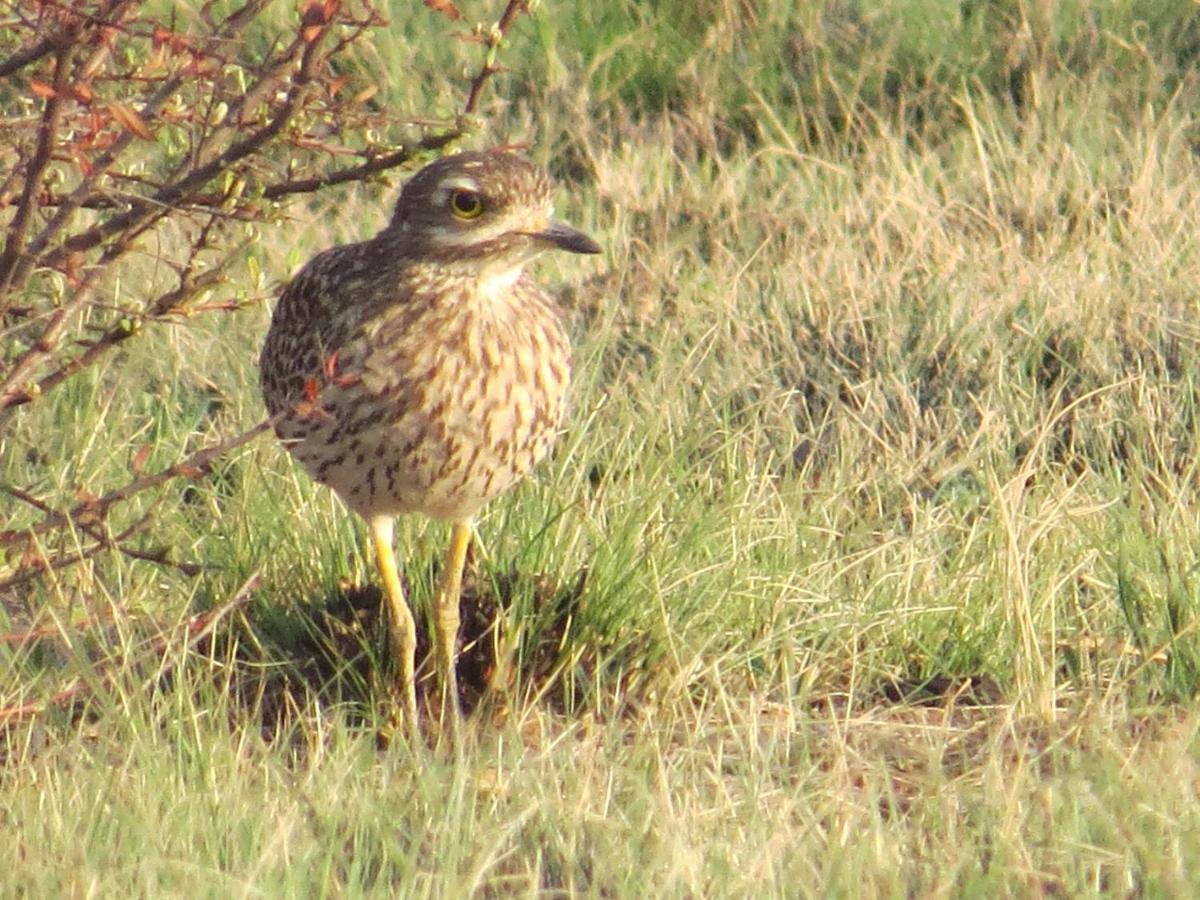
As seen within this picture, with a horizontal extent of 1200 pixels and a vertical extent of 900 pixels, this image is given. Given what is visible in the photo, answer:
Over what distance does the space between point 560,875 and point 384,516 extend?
1.49m

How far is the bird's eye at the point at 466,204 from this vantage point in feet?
16.2

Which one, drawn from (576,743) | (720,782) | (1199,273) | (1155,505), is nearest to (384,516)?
(576,743)

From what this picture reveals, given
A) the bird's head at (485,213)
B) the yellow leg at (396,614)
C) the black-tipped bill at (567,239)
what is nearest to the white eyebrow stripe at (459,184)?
the bird's head at (485,213)

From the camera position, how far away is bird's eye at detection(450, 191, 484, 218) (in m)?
4.94

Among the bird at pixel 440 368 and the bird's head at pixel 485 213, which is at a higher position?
the bird's head at pixel 485 213

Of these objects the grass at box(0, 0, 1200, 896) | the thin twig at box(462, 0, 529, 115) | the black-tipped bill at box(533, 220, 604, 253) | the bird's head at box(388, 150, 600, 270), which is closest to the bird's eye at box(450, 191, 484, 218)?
the bird's head at box(388, 150, 600, 270)

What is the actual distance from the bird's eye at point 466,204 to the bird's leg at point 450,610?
68 cm

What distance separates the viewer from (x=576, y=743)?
4.53 meters

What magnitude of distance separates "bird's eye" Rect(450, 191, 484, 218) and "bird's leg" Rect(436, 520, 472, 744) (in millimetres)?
682

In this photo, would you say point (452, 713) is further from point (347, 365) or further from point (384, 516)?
point (347, 365)

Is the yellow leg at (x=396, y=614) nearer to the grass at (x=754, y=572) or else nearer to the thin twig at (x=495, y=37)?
the grass at (x=754, y=572)

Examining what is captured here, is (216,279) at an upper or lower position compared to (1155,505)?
upper

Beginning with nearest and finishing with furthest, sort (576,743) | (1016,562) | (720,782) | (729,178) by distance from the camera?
(720,782) → (576,743) → (1016,562) → (729,178)

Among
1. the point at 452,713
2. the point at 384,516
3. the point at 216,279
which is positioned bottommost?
the point at 452,713
